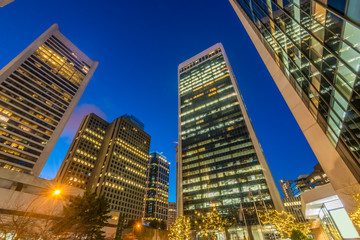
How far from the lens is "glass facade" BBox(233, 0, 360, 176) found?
803cm

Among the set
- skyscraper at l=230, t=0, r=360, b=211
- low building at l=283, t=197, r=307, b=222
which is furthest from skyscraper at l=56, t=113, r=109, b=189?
low building at l=283, t=197, r=307, b=222

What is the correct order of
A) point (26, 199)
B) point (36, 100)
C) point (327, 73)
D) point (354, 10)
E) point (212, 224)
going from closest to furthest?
point (354, 10)
point (327, 73)
point (26, 199)
point (212, 224)
point (36, 100)

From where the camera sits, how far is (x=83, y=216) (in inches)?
1120

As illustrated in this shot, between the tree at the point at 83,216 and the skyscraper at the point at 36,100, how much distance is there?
184 ft

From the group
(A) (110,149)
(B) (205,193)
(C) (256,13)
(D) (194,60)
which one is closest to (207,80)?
(D) (194,60)

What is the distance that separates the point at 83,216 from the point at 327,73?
124 ft

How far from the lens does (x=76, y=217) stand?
27.2 m

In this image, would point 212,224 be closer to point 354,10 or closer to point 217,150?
point 217,150

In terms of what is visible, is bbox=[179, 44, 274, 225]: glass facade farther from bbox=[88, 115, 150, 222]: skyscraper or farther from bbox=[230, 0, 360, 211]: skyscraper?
bbox=[230, 0, 360, 211]: skyscraper

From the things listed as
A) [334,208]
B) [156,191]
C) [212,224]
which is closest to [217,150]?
[212,224]

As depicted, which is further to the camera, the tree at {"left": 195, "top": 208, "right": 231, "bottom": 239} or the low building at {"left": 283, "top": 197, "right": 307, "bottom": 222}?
the low building at {"left": 283, "top": 197, "right": 307, "bottom": 222}

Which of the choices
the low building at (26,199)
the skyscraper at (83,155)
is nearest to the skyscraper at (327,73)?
the low building at (26,199)

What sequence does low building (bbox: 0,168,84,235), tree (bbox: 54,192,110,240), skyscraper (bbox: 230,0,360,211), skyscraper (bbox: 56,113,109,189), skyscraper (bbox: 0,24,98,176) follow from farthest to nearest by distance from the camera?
skyscraper (bbox: 56,113,109,189) → skyscraper (bbox: 0,24,98,176) → tree (bbox: 54,192,110,240) → low building (bbox: 0,168,84,235) → skyscraper (bbox: 230,0,360,211)

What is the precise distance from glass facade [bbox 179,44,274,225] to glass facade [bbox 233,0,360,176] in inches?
2253
